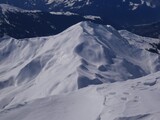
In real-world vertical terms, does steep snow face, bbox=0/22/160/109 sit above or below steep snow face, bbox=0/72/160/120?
below

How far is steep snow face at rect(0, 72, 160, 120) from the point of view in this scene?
38406mm

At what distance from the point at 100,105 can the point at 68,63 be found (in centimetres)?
7794

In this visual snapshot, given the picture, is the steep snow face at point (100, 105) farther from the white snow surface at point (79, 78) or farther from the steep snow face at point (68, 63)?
the steep snow face at point (68, 63)

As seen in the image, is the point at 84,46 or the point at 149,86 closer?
the point at 149,86

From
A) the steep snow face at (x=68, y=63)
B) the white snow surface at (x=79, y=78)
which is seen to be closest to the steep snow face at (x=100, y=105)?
the white snow surface at (x=79, y=78)

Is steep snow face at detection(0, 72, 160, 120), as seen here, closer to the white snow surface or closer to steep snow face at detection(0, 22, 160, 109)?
the white snow surface

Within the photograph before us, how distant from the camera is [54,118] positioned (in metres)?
39.9

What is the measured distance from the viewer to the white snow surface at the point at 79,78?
4103cm

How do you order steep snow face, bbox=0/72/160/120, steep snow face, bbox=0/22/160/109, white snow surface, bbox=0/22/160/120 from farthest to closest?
steep snow face, bbox=0/22/160/109 < white snow surface, bbox=0/22/160/120 < steep snow face, bbox=0/72/160/120

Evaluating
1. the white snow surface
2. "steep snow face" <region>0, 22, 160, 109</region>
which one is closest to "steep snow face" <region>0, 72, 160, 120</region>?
the white snow surface

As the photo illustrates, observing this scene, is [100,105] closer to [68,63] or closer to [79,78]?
[79,78]

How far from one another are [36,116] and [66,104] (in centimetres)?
396

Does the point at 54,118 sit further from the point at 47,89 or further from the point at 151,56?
the point at 151,56

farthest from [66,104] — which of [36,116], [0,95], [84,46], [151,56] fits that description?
[151,56]
